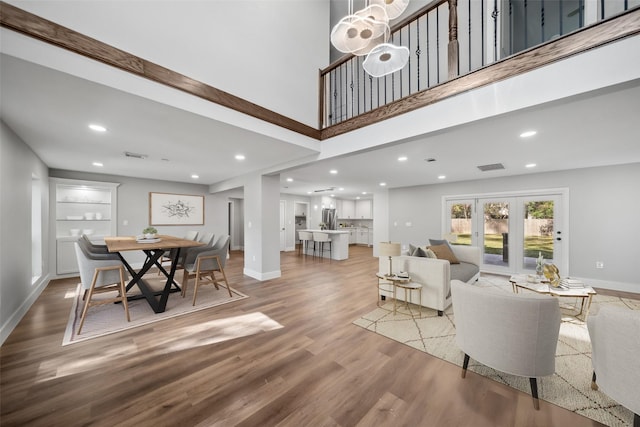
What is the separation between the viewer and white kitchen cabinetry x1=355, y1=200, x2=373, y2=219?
11.3 metres

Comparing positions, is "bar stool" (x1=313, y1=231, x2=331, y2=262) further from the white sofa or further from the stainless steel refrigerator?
the white sofa

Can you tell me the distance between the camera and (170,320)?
302 cm

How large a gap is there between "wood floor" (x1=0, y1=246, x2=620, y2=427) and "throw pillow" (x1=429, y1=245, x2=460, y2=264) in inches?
94.1

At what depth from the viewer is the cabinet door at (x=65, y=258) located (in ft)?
16.5

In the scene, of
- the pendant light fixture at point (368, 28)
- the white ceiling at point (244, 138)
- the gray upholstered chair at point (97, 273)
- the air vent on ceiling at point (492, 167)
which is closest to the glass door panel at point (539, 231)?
the white ceiling at point (244, 138)

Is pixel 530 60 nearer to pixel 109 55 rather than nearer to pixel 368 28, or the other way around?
pixel 368 28

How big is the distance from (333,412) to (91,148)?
471 cm

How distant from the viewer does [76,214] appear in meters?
5.55

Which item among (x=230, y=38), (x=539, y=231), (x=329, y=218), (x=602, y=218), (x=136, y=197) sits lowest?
(x=539, y=231)

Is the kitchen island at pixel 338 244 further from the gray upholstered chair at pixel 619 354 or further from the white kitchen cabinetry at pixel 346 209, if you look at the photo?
the gray upholstered chair at pixel 619 354

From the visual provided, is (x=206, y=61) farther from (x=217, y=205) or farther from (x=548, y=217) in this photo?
(x=548, y=217)

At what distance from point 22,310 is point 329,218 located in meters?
7.98

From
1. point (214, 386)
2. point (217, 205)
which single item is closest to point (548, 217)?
point (214, 386)

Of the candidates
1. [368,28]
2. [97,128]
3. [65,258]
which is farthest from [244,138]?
[65,258]
